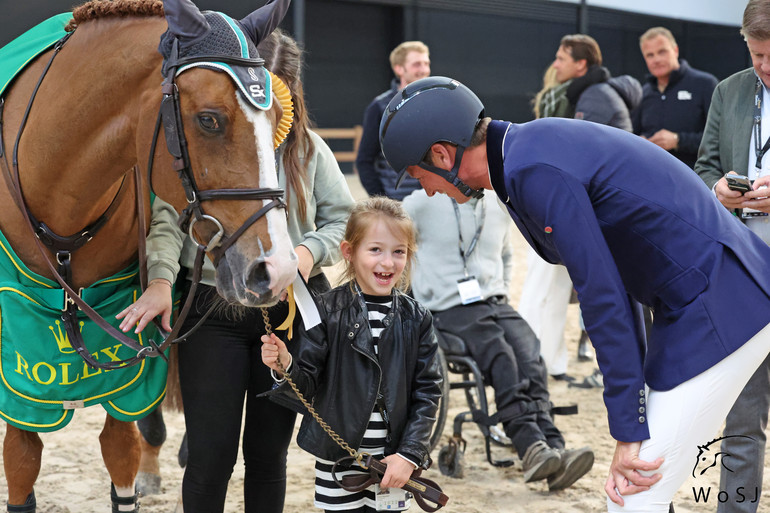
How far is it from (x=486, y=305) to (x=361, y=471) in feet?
5.25

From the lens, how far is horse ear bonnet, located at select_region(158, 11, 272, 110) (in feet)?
6.19

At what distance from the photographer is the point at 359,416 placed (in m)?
2.45

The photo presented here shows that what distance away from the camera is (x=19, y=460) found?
2.48m

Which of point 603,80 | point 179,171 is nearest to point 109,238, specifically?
point 179,171

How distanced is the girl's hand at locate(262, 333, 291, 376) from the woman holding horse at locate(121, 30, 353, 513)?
20 centimetres

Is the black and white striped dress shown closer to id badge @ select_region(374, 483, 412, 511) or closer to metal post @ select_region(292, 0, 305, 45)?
id badge @ select_region(374, 483, 412, 511)

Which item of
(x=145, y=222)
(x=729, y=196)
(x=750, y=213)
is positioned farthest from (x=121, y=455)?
(x=750, y=213)

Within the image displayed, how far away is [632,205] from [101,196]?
4.74ft

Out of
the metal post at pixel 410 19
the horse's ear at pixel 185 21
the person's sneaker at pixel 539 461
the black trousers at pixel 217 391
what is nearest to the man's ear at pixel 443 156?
the horse's ear at pixel 185 21

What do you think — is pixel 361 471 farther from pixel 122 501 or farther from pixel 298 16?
pixel 298 16

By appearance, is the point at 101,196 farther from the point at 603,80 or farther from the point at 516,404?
the point at 603,80

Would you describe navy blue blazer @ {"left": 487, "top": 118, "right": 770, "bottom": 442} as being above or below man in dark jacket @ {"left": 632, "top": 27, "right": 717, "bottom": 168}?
below

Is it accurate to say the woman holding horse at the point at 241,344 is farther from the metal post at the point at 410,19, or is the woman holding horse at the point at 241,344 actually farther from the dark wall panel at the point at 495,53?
the metal post at the point at 410,19

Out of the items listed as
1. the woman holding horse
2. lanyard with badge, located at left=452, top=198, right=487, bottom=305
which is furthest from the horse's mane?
lanyard with badge, located at left=452, top=198, right=487, bottom=305
